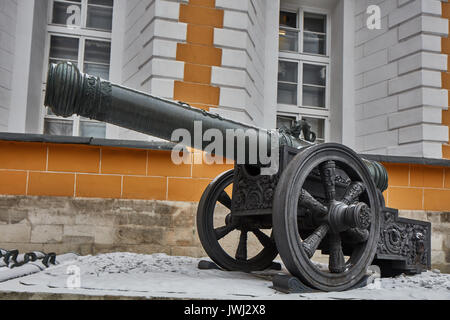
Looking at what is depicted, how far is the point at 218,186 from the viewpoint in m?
3.89

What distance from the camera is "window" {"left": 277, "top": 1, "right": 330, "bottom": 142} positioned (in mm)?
7402

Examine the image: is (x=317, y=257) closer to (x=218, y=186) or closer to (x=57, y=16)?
(x=218, y=186)

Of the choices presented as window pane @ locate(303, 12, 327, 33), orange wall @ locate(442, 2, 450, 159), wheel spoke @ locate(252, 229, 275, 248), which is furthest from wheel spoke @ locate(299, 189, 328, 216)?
window pane @ locate(303, 12, 327, 33)

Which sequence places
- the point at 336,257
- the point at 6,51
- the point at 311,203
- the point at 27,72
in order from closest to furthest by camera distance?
the point at 311,203
the point at 336,257
the point at 6,51
the point at 27,72

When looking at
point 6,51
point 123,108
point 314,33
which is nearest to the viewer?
point 123,108

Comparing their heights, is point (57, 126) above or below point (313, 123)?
below

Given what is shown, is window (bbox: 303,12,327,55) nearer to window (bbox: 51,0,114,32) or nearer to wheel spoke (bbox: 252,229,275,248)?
window (bbox: 51,0,114,32)

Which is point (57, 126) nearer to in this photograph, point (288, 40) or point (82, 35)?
point (82, 35)

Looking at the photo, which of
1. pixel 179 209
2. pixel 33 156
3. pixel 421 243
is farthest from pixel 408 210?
pixel 33 156

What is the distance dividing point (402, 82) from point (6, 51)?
485 centimetres

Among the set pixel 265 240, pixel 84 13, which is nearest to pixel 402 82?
pixel 265 240

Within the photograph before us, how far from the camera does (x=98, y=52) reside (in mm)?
6832

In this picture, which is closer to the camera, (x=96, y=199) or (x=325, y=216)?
(x=325, y=216)
